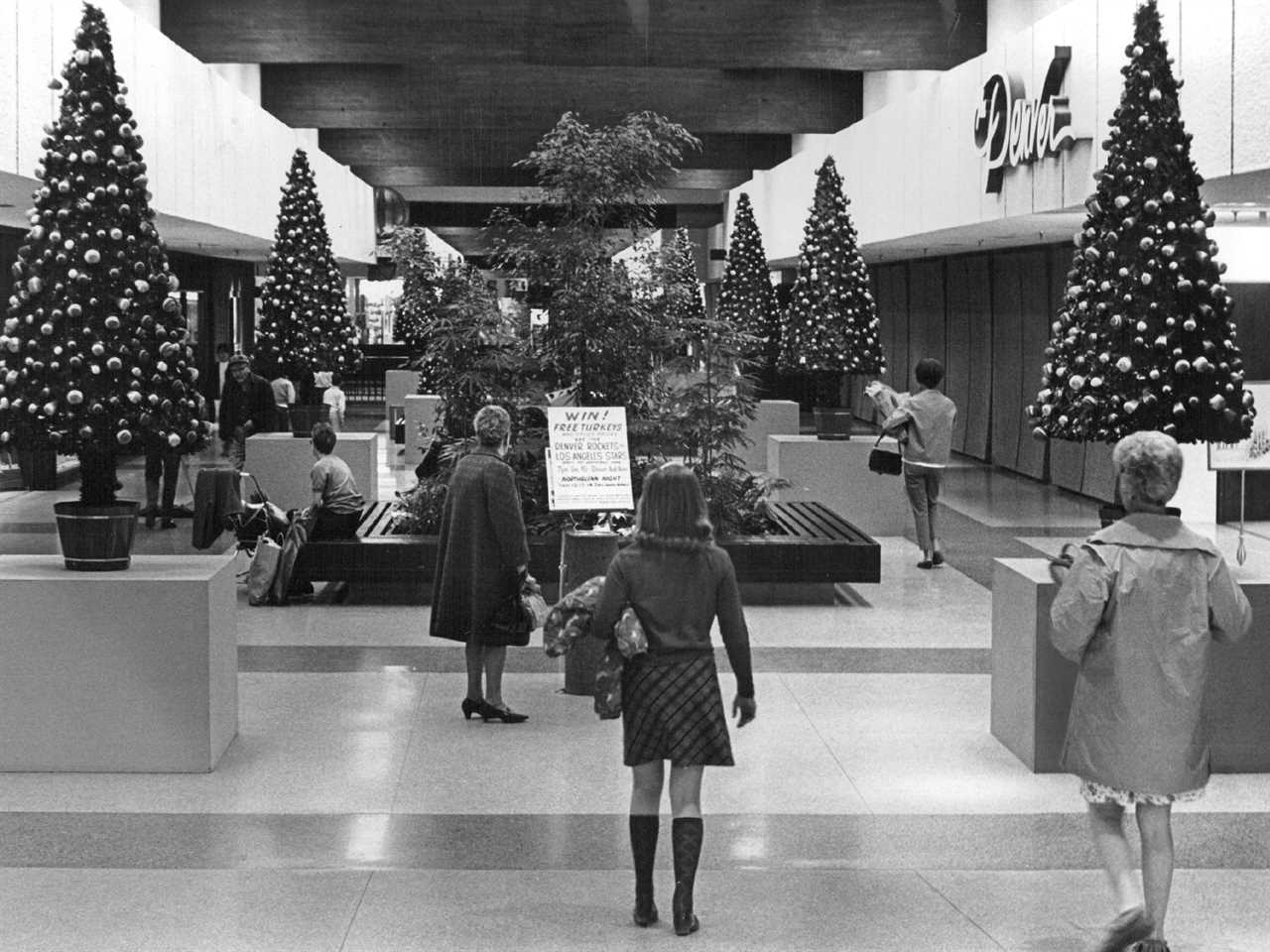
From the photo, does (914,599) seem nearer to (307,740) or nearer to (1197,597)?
(307,740)

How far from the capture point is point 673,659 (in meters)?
5.88

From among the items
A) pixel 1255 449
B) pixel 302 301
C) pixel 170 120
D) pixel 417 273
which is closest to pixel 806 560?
pixel 417 273

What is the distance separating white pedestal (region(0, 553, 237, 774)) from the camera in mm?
7855

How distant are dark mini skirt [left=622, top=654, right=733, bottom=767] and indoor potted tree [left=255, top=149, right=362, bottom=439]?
13.7m

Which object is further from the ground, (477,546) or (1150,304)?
(1150,304)

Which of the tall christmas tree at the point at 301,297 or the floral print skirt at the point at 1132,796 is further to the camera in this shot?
the tall christmas tree at the point at 301,297

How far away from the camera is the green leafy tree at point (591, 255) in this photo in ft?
39.7

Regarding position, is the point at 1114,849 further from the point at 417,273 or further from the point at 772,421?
the point at 772,421

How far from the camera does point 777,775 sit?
797cm

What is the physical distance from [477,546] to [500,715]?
0.89m

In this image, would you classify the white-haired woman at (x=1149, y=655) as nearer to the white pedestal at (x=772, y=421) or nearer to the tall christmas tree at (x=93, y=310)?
the tall christmas tree at (x=93, y=310)

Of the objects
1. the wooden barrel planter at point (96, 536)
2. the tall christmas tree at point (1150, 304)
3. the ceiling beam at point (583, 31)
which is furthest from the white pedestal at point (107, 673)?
the ceiling beam at point (583, 31)

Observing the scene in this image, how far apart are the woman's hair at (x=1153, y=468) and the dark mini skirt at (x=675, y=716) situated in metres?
1.44

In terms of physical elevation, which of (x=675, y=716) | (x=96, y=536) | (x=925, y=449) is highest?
(x=925, y=449)
